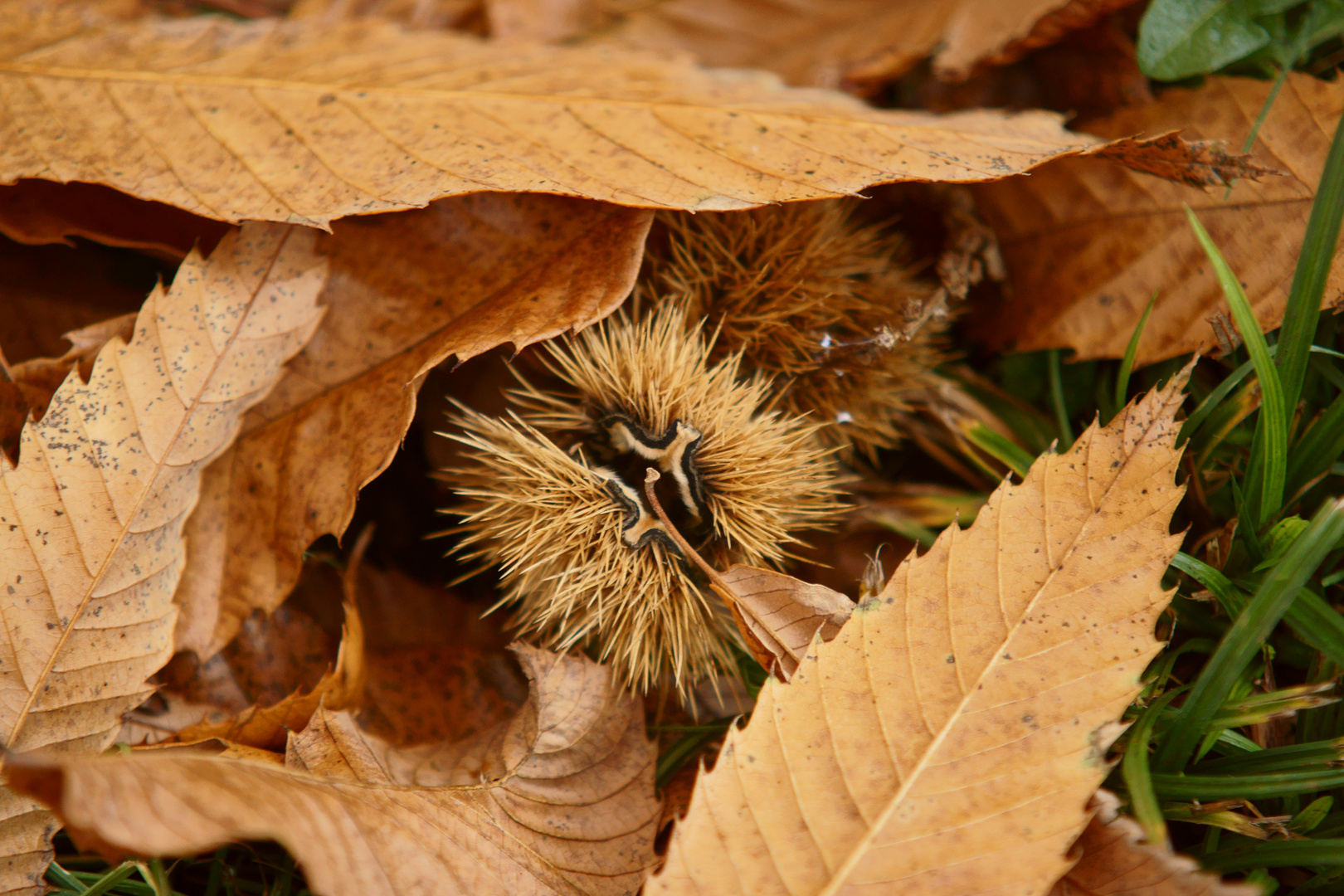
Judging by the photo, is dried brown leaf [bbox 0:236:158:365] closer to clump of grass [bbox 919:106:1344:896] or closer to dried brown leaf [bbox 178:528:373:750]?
dried brown leaf [bbox 178:528:373:750]

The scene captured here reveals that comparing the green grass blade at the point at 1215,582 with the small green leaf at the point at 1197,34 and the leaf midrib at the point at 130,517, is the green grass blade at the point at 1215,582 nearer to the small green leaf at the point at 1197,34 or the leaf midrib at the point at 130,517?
the small green leaf at the point at 1197,34

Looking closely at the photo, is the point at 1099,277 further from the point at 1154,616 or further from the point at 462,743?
the point at 462,743

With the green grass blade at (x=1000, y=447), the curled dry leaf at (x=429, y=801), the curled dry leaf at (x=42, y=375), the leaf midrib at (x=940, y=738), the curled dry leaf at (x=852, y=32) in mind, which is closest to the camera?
the curled dry leaf at (x=429, y=801)

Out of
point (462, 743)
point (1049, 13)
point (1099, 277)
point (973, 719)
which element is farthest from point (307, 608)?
point (1049, 13)

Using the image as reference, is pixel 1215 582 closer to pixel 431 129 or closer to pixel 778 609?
pixel 778 609

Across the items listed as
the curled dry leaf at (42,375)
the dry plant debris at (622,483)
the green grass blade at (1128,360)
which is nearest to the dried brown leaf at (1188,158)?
the dry plant debris at (622,483)

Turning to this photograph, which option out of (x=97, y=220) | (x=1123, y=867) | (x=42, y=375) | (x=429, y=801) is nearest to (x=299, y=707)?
(x=429, y=801)

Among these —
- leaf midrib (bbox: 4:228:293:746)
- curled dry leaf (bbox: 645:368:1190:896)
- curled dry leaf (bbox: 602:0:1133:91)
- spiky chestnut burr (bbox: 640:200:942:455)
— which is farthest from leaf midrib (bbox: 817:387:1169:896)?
leaf midrib (bbox: 4:228:293:746)
